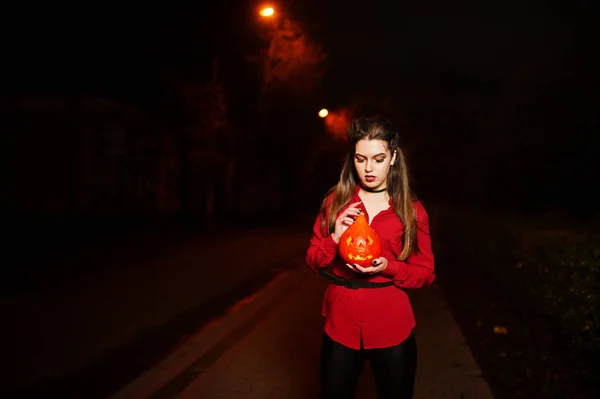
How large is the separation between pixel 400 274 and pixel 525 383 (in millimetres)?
4055

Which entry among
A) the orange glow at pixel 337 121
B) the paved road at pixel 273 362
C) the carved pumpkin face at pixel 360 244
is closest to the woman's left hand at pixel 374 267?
the carved pumpkin face at pixel 360 244

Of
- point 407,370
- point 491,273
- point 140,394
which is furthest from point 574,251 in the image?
point 491,273

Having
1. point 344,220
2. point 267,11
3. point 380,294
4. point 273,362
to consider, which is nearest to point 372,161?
point 344,220

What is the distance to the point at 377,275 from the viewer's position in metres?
2.87

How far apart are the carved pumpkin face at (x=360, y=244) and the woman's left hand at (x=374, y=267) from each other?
0.02 m

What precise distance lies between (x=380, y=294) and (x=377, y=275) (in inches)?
3.7

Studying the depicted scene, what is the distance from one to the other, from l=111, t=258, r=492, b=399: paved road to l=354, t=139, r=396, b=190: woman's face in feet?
9.61

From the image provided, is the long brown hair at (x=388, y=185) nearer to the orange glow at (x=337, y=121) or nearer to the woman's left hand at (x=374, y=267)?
the woman's left hand at (x=374, y=267)

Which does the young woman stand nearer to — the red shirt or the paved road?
the red shirt

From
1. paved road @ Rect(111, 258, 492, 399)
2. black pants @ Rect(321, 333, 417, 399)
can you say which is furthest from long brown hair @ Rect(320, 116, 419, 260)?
paved road @ Rect(111, 258, 492, 399)

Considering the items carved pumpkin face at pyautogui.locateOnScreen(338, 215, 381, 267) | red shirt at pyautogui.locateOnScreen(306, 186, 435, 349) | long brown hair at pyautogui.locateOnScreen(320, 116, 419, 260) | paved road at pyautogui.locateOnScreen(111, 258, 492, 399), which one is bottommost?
paved road at pyautogui.locateOnScreen(111, 258, 492, 399)

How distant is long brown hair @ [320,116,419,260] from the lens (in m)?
2.91

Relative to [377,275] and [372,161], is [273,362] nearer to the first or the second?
[377,275]

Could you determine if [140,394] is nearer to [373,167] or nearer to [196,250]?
[373,167]
